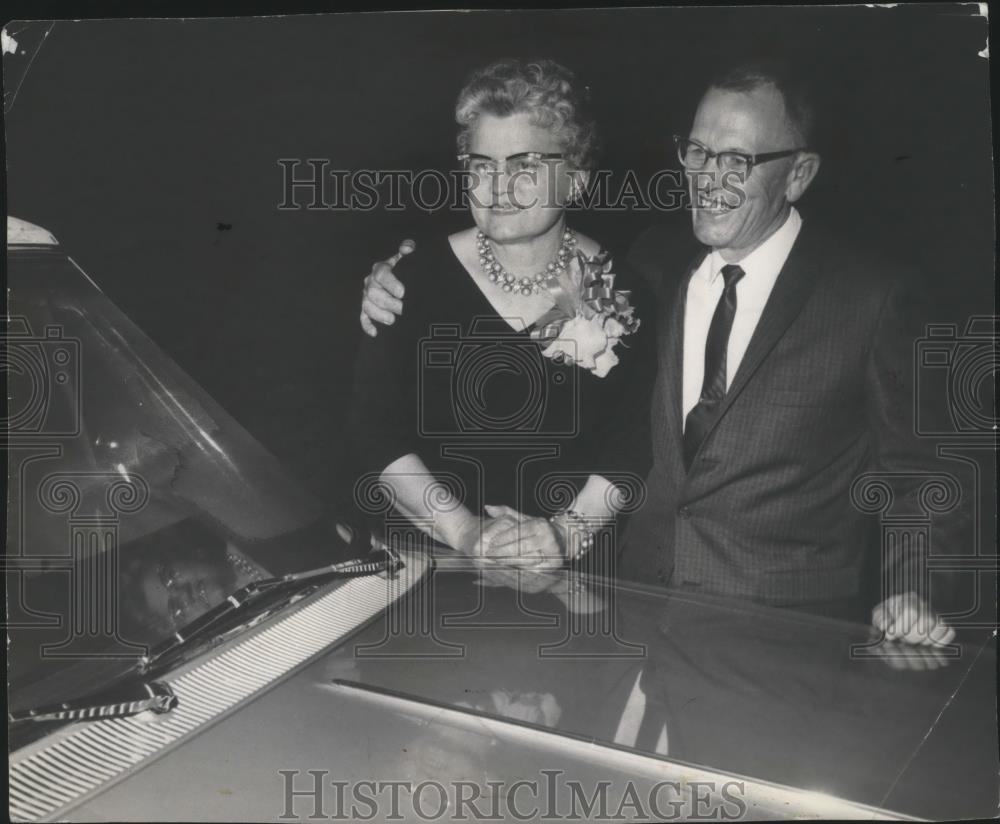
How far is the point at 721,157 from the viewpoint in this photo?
1.76 meters

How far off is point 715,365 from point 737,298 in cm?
13

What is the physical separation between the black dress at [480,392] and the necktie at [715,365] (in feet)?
0.32

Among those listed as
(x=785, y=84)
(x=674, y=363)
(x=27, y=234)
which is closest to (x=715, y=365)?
(x=674, y=363)

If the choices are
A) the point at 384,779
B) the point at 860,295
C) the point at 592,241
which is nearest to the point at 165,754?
the point at 384,779

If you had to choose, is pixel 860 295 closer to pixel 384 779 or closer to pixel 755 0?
pixel 755 0

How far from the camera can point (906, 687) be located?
5.88 ft

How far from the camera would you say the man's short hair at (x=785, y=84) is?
69.2 inches

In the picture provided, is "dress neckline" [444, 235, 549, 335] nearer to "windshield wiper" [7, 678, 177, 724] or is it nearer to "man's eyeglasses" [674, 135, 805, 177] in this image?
"man's eyeglasses" [674, 135, 805, 177]

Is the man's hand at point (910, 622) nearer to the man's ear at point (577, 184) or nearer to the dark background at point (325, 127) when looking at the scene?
the dark background at point (325, 127)

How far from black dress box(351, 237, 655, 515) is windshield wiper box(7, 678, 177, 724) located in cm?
56

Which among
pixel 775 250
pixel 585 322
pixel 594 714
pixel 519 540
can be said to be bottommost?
pixel 594 714

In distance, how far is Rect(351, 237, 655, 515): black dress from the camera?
1815 mm

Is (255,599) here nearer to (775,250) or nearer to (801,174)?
(775,250)

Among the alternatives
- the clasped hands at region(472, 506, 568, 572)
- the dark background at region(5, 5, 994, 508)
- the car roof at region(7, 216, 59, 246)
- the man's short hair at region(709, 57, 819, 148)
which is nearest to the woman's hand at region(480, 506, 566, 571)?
the clasped hands at region(472, 506, 568, 572)
